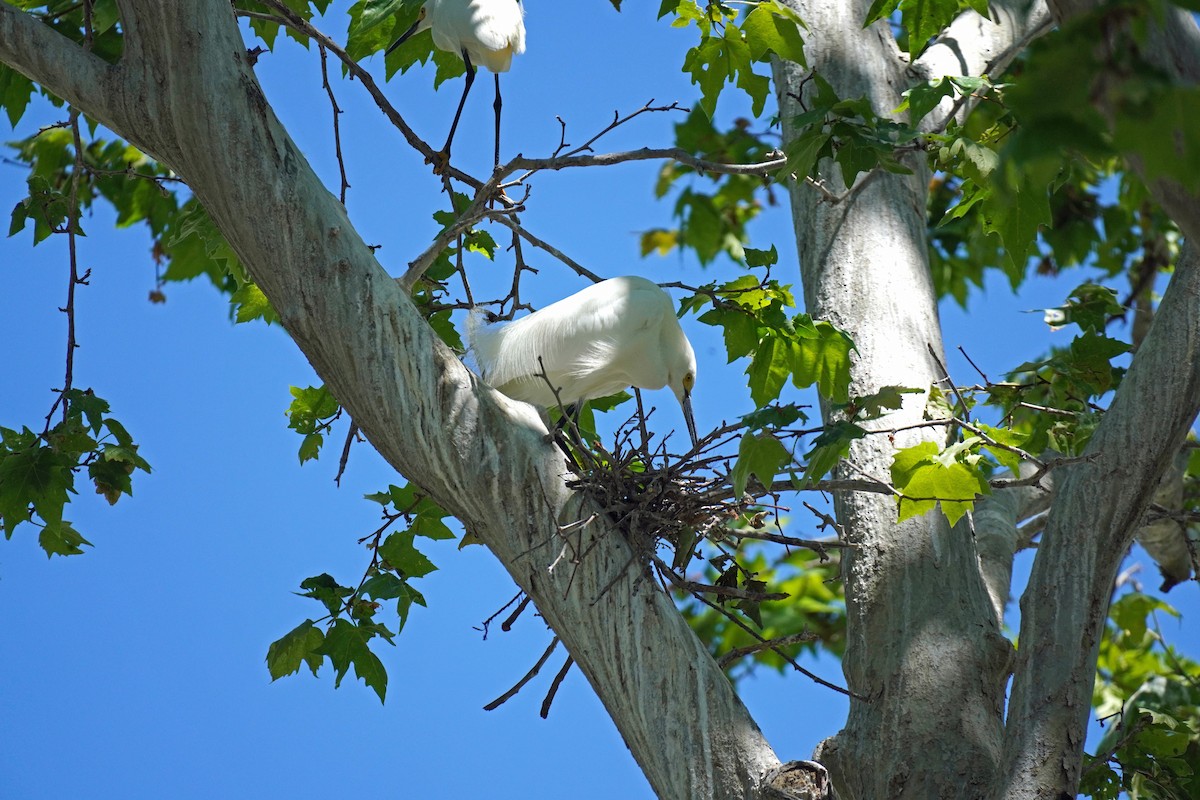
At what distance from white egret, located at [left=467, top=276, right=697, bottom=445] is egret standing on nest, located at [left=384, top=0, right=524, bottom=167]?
717mm

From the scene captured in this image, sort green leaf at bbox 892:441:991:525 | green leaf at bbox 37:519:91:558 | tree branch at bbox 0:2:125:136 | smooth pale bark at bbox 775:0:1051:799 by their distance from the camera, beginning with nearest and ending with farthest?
1. green leaf at bbox 892:441:991:525
2. smooth pale bark at bbox 775:0:1051:799
3. tree branch at bbox 0:2:125:136
4. green leaf at bbox 37:519:91:558

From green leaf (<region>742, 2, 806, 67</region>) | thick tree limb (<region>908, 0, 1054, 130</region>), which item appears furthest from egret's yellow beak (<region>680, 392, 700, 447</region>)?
green leaf (<region>742, 2, 806, 67</region>)

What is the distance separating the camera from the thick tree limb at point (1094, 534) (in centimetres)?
222

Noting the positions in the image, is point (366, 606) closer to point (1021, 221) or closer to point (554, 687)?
point (554, 687)

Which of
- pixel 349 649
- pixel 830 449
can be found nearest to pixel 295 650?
pixel 349 649

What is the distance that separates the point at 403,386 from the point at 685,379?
1.82 metres

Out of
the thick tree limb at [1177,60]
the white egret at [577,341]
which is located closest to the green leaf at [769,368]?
the white egret at [577,341]

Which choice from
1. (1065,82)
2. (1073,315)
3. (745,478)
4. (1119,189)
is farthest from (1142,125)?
(1119,189)

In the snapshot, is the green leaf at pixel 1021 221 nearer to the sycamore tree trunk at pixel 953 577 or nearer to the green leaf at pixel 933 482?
the sycamore tree trunk at pixel 953 577

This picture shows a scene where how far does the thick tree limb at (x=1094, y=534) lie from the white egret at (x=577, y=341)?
160 cm

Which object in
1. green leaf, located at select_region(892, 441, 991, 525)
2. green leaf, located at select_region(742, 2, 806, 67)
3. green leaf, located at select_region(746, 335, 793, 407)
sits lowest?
green leaf, located at select_region(892, 441, 991, 525)

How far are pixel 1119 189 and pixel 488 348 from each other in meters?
4.37

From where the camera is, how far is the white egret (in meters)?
3.61

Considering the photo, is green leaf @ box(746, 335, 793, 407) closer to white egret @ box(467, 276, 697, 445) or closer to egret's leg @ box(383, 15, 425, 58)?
white egret @ box(467, 276, 697, 445)
